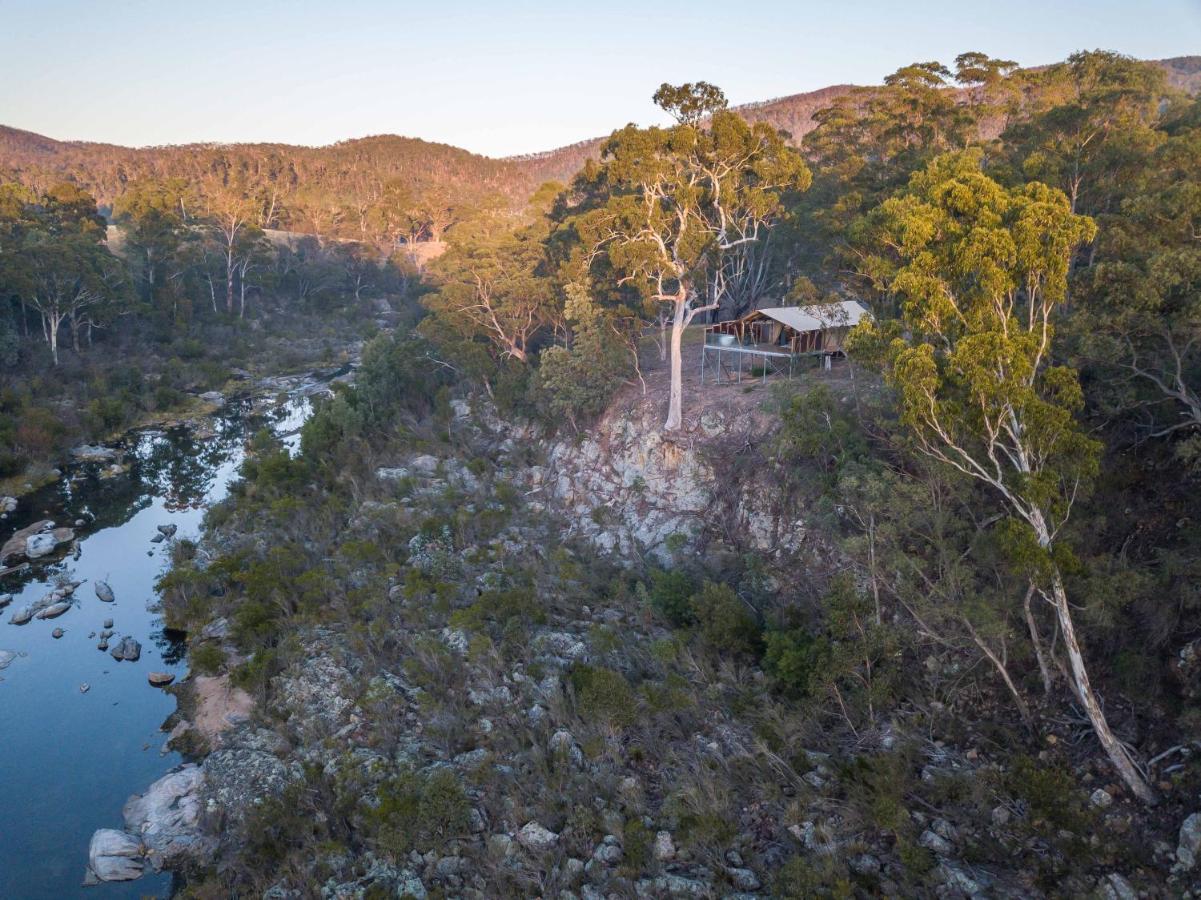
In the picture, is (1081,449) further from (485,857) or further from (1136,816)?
(485,857)

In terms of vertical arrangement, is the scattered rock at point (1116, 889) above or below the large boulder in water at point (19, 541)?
above

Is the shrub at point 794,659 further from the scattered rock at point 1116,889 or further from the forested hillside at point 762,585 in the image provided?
the scattered rock at point 1116,889

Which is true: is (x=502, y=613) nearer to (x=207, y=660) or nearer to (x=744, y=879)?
(x=207, y=660)

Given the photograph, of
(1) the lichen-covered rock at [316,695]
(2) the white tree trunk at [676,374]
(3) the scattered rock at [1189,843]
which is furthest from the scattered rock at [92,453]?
(3) the scattered rock at [1189,843]

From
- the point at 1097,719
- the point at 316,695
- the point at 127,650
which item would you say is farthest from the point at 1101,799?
the point at 127,650

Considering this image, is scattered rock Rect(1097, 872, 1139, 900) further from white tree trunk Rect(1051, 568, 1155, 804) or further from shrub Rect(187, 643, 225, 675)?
shrub Rect(187, 643, 225, 675)
